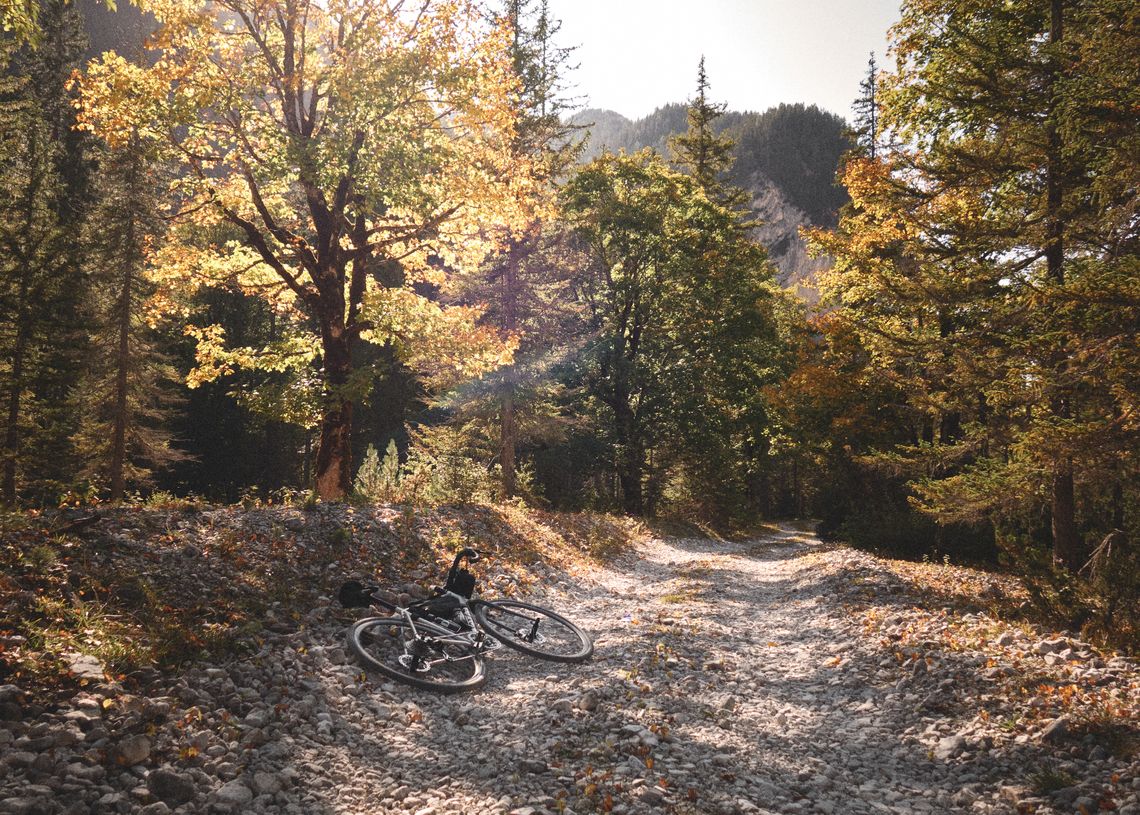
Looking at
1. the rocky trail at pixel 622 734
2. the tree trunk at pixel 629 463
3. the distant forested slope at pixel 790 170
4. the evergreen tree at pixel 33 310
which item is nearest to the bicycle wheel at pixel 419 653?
the rocky trail at pixel 622 734

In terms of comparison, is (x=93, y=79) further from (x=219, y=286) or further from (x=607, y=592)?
(x=607, y=592)

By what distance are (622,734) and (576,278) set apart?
23.8 meters

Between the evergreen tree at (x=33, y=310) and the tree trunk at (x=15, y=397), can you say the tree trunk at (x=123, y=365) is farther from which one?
the tree trunk at (x=15, y=397)

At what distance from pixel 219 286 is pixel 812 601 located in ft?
45.0

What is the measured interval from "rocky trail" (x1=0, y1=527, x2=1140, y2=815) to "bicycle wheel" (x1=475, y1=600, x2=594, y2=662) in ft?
0.62

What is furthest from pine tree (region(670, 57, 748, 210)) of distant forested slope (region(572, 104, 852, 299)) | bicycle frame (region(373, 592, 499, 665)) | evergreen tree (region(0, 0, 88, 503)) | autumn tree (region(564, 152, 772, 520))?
distant forested slope (region(572, 104, 852, 299))

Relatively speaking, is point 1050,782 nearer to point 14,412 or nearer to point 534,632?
point 534,632

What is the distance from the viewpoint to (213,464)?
34.2 meters

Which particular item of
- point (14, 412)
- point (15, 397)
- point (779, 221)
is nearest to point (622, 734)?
point (14, 412)

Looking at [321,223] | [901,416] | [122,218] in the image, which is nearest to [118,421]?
[122,218]

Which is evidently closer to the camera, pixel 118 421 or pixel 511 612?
pixel 511 612

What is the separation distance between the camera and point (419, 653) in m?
6.72

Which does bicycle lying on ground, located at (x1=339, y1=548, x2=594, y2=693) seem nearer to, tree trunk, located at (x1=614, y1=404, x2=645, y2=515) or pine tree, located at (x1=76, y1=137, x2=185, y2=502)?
pine tree, located at (x1=76, y1=137, x2=185, y2=502)

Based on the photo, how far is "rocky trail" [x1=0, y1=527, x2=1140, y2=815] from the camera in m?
4.13
